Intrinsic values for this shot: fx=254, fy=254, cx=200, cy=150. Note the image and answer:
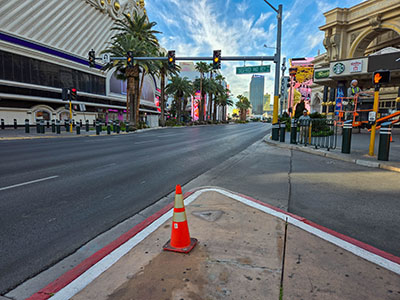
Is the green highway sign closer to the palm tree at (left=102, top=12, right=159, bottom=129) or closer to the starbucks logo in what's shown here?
the starbucks logo

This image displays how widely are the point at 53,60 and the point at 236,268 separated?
148ft

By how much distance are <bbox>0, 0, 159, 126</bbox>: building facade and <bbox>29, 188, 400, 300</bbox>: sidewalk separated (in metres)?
24.0

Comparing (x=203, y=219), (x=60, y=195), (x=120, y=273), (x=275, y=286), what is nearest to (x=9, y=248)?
(x=120, y=273)

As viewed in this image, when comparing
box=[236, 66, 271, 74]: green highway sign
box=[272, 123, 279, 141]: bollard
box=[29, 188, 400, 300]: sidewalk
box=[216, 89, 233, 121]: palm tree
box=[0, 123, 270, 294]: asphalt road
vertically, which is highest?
box=[216, 89, 233, 121]: palm tree

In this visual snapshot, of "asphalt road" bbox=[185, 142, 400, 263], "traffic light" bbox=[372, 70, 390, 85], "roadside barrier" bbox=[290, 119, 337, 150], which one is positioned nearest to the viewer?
"asphalt road" bbox=[185, 142, 400, 263]

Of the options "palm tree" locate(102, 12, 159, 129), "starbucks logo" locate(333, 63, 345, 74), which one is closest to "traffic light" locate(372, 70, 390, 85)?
"starbucks logo" locate(333, 63, 345, 74)

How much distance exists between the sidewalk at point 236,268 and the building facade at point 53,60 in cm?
2400

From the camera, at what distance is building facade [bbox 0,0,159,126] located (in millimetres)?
32656

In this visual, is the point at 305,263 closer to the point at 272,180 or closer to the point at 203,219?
the point at 203,219

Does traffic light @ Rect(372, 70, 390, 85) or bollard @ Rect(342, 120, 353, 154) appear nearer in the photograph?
traffic light @ Rect(372, 70, 390, 85)

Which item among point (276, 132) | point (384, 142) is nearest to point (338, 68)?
point (276, 132)

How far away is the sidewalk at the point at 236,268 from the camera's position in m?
2.13

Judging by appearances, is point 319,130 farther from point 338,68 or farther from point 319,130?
point 338,68

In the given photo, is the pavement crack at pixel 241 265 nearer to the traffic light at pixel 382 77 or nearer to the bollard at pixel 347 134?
the bollard at pixel 347 134
